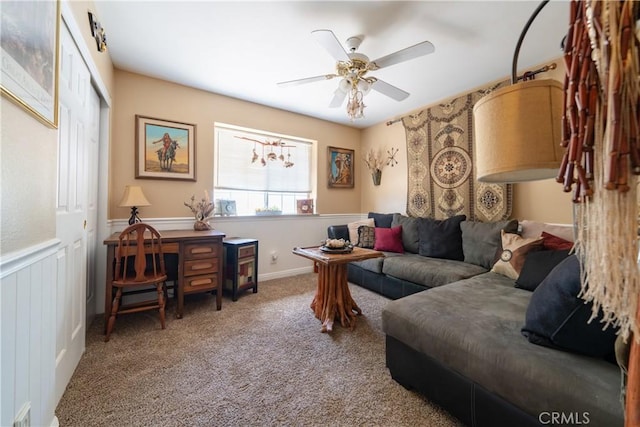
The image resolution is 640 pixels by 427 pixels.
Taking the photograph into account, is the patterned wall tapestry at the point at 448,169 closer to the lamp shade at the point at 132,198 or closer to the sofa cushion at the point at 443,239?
the sofa cushion at the point at 443,239

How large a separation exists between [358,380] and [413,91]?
127 inches

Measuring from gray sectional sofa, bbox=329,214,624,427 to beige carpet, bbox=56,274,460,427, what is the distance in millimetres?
251

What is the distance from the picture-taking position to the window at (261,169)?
3572 mm

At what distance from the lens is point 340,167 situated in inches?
181

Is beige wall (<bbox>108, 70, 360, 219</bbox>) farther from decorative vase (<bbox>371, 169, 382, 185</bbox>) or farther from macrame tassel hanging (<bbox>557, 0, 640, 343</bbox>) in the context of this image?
macrame tassel hanging (<bbox>557, 0, 640, 343</bbox>)

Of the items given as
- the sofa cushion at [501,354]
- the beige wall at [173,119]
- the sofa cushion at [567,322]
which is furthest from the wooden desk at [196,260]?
the sofa cushion at [567,322]

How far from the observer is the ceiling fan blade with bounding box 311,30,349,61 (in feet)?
5.64

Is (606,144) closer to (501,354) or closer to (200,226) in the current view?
(501,354)

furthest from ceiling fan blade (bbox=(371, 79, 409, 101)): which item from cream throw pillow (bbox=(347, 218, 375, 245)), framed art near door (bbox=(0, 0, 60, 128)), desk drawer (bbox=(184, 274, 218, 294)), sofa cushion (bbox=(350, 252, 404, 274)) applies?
desk drawer (bbox=(184, 274, 218, 294))

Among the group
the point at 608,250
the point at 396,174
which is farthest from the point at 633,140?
the point at 396,174

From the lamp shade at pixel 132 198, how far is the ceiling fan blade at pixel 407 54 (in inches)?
99.3

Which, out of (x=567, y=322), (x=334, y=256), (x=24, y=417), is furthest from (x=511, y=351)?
(x=24, y=417)

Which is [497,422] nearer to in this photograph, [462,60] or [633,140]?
[633,140]

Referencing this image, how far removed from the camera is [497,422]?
1.11 m
